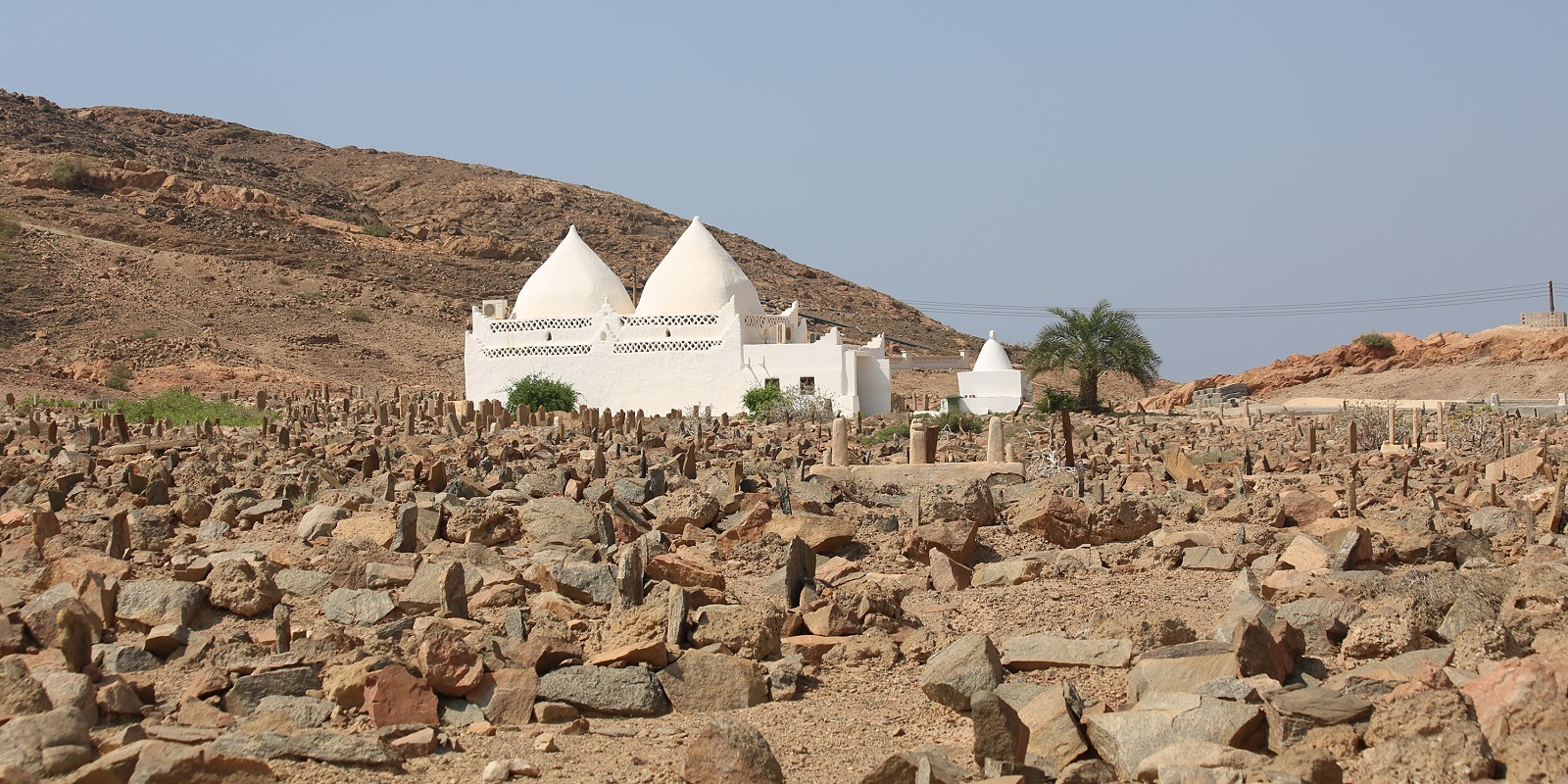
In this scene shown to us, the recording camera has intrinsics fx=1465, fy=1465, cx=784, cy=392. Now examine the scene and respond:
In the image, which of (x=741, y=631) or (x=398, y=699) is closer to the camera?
(x=398, y=699)

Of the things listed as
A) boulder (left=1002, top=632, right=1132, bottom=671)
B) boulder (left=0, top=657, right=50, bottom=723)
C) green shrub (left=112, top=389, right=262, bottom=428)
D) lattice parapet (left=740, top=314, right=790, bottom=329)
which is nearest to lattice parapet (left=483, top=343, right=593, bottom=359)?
lattice parapet (left=740, top=314, right=790, bottom=329)

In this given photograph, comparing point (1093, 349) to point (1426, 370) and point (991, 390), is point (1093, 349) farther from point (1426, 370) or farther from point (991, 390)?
point (1426, 370)

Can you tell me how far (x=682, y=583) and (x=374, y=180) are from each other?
77.4 m

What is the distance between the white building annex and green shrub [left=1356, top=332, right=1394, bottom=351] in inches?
669

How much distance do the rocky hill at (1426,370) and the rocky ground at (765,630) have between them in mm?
28697

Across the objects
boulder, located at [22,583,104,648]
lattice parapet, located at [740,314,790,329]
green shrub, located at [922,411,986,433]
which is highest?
lattice parapet, located at [740,314,790,329]

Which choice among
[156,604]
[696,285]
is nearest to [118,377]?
[696,285]

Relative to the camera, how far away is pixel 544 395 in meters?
34.3

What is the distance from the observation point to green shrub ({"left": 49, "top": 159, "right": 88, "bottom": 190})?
6033 cm

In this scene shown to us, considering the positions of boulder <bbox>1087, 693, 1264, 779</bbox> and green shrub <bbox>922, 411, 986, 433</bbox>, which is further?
green shrub <bbox>922, 411, 986, 433</bbox>

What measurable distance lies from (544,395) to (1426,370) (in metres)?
25.5

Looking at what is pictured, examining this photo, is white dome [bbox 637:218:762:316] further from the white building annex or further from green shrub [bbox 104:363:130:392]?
green shrub [bbox 104:363:130:392]

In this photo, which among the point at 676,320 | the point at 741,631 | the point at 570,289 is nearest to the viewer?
the point at 741,631

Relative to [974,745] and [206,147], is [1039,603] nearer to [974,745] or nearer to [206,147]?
[974,745]
